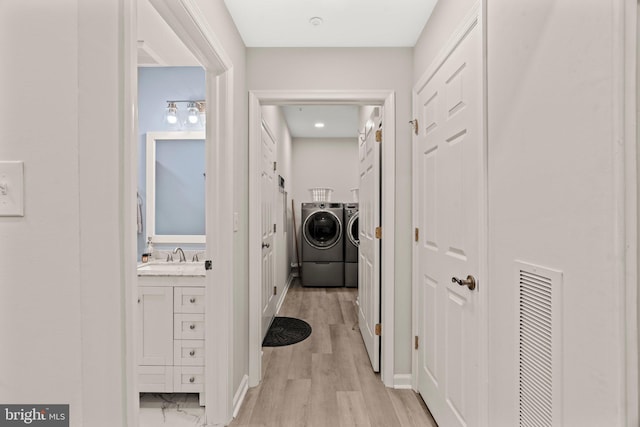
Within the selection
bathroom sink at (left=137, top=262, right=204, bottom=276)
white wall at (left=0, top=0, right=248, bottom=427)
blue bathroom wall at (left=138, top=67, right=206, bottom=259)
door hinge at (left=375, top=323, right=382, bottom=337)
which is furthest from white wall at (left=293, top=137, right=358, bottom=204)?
white wall at (left=0, top=0, right=248, bottom=427)

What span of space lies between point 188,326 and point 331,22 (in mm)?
2138

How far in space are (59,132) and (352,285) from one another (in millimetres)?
4737

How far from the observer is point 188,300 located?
2.07 meters

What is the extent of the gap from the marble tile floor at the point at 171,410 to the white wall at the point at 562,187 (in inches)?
65.5

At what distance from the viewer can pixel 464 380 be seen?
4.89 feet

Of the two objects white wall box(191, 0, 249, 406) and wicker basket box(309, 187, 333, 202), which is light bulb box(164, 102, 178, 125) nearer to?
white wall box(191, 0, 249, 406)

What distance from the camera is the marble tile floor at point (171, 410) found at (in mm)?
1910

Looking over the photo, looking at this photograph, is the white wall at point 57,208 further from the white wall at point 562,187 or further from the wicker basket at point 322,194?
the wicker basket at point 322,194

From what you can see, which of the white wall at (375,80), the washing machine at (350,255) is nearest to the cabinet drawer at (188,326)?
the white wall at (375,80)

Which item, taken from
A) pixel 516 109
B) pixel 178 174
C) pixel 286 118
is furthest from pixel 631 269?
pixel 286 118

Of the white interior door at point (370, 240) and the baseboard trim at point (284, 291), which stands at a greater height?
the white interior door at point (370, 240)

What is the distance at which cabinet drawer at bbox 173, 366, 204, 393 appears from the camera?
6.77 feet

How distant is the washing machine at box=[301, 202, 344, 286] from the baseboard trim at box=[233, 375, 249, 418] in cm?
299

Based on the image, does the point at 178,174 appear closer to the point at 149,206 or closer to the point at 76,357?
the point at 149,206
